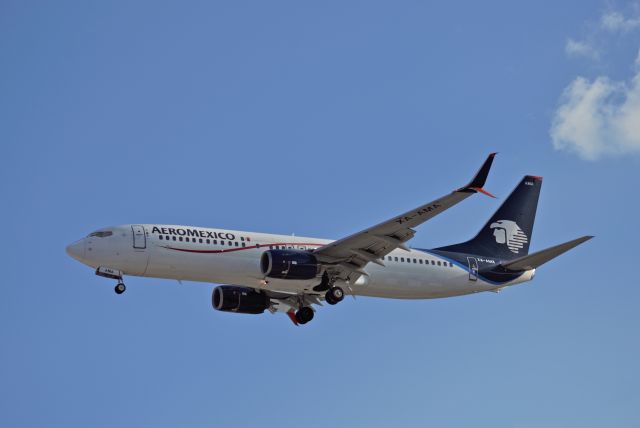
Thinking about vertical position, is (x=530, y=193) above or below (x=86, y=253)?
above

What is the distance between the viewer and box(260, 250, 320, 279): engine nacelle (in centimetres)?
5028

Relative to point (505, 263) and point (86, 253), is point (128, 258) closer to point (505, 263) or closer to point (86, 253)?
point (86, 253)

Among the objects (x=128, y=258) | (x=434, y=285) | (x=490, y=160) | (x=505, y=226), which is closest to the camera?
(x=490, y=160)

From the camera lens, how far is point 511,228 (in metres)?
59.8

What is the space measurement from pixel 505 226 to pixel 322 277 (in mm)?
11987

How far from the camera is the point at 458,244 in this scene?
57500 millimetres

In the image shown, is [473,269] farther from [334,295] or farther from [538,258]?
[334,295]

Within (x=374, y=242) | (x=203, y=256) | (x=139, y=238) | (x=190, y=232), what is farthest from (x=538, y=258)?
(x=139, y=238)

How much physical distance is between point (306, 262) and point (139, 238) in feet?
24.2

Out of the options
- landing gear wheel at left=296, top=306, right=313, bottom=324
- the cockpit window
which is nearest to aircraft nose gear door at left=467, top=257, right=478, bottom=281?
landing gear wheel at left=296, top=306, right=313, bottom=324

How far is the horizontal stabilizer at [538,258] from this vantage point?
2003 inches

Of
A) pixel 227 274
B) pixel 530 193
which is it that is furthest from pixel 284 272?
pixel 530 193

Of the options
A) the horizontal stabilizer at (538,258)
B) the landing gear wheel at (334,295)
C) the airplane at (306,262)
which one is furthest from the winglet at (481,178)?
the landing gear wheel at (334,295)

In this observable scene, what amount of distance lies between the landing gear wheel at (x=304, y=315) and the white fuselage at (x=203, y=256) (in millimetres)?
2496
